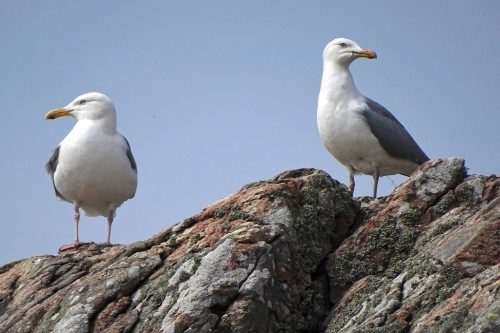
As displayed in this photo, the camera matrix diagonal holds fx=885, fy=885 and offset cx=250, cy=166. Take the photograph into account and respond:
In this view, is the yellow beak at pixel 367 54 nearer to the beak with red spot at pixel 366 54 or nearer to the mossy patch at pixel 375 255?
the beak with red spot at pixel 366 54

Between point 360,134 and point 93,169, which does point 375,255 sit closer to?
point 360,134

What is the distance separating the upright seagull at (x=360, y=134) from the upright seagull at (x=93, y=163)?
3207 millimetres

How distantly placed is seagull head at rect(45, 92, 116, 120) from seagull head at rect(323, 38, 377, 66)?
3.78 meters

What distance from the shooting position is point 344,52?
15.0m

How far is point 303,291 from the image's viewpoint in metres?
9.12

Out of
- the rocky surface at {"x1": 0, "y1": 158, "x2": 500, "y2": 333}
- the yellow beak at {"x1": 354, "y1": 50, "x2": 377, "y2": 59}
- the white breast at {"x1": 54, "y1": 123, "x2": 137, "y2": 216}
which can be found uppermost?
the yellow beak at {"x1": 354, "y1": 50, "x2": 377, "y2": 59}

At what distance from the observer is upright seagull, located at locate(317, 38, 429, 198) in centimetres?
1380

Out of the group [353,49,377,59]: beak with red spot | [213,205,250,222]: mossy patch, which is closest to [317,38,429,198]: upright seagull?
[353,49,377,59]: beak with red spot

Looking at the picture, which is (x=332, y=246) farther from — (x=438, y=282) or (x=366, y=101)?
(x=366, y=101)

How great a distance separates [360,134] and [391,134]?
2.02 feet

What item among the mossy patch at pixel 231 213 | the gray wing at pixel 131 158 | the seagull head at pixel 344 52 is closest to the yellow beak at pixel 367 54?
the seagull head at pixel 344 52

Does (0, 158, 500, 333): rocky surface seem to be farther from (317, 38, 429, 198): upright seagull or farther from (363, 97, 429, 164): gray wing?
(363, 97, 429, 164): gray wing

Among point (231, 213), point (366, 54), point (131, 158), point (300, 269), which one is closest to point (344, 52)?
point (366, 54)

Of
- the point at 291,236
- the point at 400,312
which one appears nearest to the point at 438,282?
the point at 400,312
